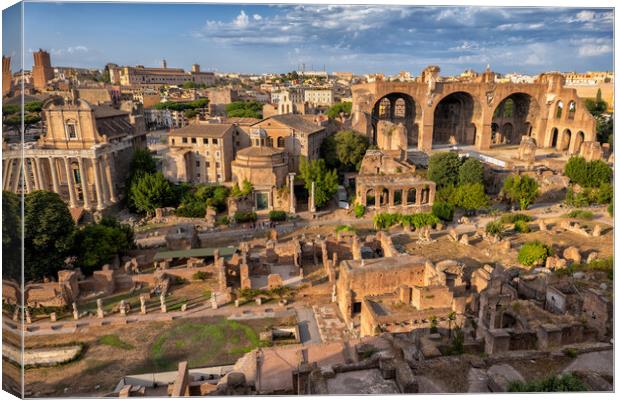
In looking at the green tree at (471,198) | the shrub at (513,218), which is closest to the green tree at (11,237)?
the green tree at (471,198)

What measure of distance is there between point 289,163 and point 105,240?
23286 mm

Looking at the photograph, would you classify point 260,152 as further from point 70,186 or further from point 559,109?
point 559,109

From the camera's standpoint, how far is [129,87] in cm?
9781

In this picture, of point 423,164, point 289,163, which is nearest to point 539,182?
point 423,164

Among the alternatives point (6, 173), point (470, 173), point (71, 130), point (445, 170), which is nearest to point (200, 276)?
point (6, 173)

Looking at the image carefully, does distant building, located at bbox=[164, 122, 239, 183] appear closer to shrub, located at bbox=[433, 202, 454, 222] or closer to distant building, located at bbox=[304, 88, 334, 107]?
shrub, located at bbox=[433, 202, 454, 222]

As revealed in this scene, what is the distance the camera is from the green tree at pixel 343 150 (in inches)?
1976

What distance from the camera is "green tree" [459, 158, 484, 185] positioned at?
4247 centimetres

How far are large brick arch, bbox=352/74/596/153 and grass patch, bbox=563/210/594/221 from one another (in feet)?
82.8

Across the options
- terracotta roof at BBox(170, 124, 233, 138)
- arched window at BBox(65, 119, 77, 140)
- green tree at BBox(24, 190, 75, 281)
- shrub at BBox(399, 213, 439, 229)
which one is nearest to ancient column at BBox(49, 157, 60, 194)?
arched window at BBox(65, 119, 77, 140)

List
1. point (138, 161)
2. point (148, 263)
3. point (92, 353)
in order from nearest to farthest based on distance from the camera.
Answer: point (92, 353) < point (148, 263) < point (138, 161)

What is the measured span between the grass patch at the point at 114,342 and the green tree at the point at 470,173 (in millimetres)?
34512

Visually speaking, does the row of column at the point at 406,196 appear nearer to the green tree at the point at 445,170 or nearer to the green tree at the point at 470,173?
the green tree at the point at 445,170

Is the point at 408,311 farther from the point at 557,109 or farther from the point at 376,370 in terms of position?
the point at 557,109
